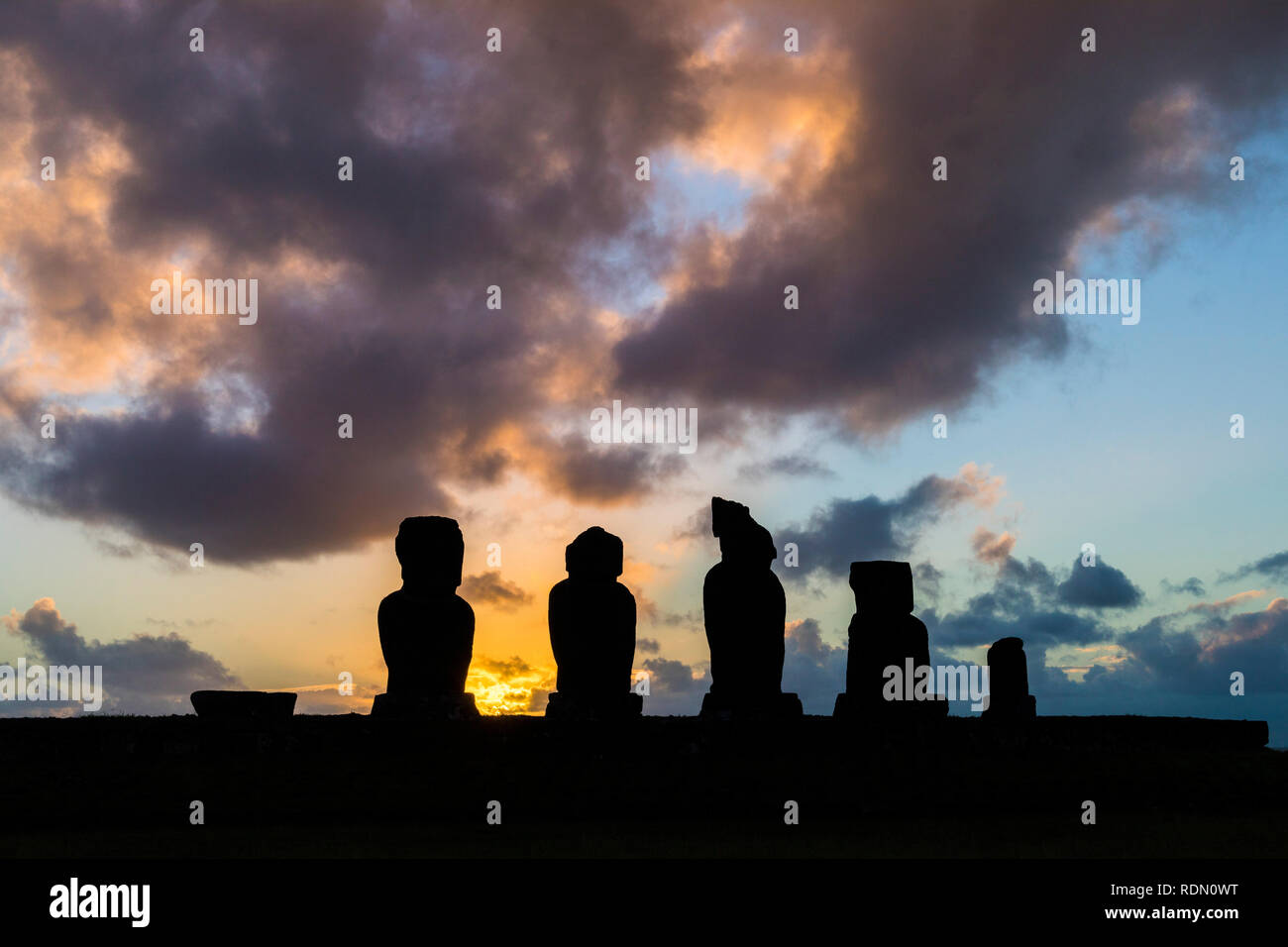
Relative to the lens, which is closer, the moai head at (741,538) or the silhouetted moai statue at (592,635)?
the silhouetted moai statue at (592,635)

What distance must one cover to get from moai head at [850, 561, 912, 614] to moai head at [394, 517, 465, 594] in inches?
230

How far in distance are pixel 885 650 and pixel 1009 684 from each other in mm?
2697

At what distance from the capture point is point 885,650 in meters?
16.8

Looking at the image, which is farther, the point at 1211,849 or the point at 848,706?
the point at 848,706

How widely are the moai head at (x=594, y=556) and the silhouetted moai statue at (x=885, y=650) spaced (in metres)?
3.69

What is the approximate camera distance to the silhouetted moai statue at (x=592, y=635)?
1557 cm

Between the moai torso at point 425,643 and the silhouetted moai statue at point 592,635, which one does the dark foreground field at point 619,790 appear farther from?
the moai torso at point 425,643

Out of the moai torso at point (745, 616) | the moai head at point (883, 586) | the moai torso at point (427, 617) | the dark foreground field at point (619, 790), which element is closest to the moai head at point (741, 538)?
the moai torso at point (745, 616)

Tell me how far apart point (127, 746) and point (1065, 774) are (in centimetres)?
1090

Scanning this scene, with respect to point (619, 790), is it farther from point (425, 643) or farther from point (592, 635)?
point (425, 643)

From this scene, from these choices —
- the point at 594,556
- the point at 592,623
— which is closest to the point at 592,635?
the point at 592,623
